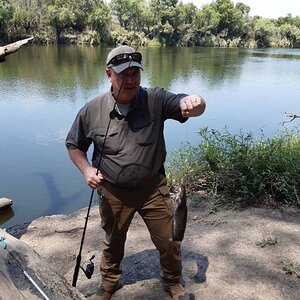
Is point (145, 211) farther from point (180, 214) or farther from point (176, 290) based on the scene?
point (176, 290)

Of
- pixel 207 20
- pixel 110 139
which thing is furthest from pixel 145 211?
pixel 207 20

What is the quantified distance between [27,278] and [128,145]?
43.4 inches

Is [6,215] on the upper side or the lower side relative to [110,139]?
lower

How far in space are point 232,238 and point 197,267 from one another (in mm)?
833

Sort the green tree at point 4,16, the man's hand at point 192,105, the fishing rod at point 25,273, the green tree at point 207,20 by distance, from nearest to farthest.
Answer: the fishing rod at point 25,273, the man's hand at point 192,105, the green tree at point 4,16, the green tree at point 207,20

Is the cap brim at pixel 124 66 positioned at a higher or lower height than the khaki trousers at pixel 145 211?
higher

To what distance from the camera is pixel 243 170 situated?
532 centimetres

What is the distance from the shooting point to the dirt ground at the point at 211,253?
131 inches

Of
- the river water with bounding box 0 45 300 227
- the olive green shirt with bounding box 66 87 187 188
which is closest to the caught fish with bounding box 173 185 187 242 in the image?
the olive green shirt with bounding box 66 87 187 188

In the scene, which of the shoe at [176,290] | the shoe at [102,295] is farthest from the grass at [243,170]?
the shoe at [102,295]

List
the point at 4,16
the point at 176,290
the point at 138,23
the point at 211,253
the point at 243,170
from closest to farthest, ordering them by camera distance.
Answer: the point at 176,290, the point at 211,253, the point at 243,170, the point at 4,16, the point at 138,23

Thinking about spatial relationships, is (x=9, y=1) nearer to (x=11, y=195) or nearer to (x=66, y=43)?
(x=66, y=43)

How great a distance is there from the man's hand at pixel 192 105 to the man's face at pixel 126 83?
1.20ft

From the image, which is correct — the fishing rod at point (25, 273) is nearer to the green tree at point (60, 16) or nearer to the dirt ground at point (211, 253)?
the dirt ground at point (211, 253)
